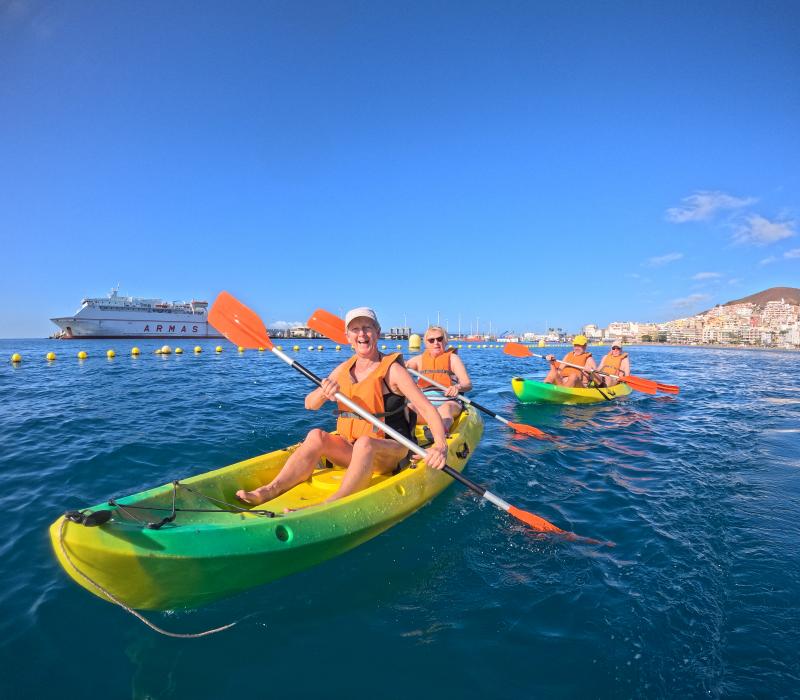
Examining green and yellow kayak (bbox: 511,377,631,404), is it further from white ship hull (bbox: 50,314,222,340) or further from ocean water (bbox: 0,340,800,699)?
white ship hull (bbox: 50,314,222,340)

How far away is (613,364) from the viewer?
40.1ft

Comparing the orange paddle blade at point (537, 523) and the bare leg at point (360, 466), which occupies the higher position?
the bare leg at point (360, 466)

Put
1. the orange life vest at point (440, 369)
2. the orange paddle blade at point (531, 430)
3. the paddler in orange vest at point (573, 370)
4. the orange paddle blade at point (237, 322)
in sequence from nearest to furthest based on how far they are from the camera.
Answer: the orange paddle blade at point (237, 322) → the orange paddle blade at point (531, 430) → the orange life vest at point (440, 369) → the paddler in orange vest at point (573, 370)

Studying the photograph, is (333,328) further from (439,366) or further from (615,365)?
(615,365)

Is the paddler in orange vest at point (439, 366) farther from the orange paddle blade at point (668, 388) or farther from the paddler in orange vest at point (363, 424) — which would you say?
the orange paddle blade at point (668, 388)

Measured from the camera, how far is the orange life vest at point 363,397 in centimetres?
395

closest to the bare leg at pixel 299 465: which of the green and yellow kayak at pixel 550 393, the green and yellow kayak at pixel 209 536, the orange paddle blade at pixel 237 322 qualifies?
the green and yellow kayak at pixel 209 536

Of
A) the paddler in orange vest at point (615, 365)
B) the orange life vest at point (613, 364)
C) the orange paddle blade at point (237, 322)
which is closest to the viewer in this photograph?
the orange paddle blade at point (237, 322)

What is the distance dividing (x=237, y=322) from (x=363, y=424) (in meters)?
2.55

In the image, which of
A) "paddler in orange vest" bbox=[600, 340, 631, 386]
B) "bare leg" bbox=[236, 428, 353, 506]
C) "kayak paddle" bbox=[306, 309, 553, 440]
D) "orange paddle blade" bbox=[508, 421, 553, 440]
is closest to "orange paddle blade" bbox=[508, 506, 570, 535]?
"bare leg" bbox=[236, 428, 353, 506]

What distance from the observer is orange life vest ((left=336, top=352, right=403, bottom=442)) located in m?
3.95

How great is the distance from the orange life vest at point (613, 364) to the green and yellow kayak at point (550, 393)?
4.32 ft

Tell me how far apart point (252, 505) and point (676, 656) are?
10.6ft

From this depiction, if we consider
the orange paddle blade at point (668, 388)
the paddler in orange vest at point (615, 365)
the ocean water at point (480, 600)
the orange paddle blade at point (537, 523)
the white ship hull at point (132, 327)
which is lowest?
the ocean water at point (480, 600)
